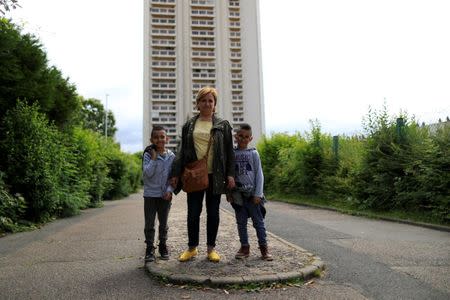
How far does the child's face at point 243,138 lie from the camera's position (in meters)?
5.79

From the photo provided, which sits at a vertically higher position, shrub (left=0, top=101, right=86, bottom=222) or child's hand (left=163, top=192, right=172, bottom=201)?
shrub (left=0, top=101, right=86, bottom=222)

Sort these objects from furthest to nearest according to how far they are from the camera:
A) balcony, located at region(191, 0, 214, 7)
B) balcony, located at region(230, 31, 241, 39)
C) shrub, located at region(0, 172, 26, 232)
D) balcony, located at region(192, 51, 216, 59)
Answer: balcony, located at region(230, 31, 241, 39), balcony, located at region(191, 0, 214, 7), balcony, located at region(192, 51, 216, 59), shrub, located at region(0, 172, 26, 232)

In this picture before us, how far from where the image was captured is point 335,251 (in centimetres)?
698

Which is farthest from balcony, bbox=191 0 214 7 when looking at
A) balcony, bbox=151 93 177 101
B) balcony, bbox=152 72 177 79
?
balcony, bbox=151 93 177 101

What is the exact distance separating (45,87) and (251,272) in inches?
407

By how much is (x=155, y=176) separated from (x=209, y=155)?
81 cm

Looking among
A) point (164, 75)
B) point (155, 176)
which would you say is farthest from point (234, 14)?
point (155, 176)

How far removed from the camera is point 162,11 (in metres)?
83.6

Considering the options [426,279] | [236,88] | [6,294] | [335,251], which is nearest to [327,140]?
[335,251]

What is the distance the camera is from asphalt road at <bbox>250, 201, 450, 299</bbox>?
4844 millimetres

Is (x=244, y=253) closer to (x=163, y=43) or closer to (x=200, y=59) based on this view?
(x=200, y=59)

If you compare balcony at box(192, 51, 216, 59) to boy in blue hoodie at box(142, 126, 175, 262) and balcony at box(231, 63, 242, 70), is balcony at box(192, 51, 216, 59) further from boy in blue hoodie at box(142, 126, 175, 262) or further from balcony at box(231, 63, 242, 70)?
boy in blue hoodie at box(142, 126, 175, 262)

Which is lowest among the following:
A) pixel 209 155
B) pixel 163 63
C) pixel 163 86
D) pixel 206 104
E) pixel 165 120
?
pixel 209 155

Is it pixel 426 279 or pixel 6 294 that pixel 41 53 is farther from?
pixel 426 279
